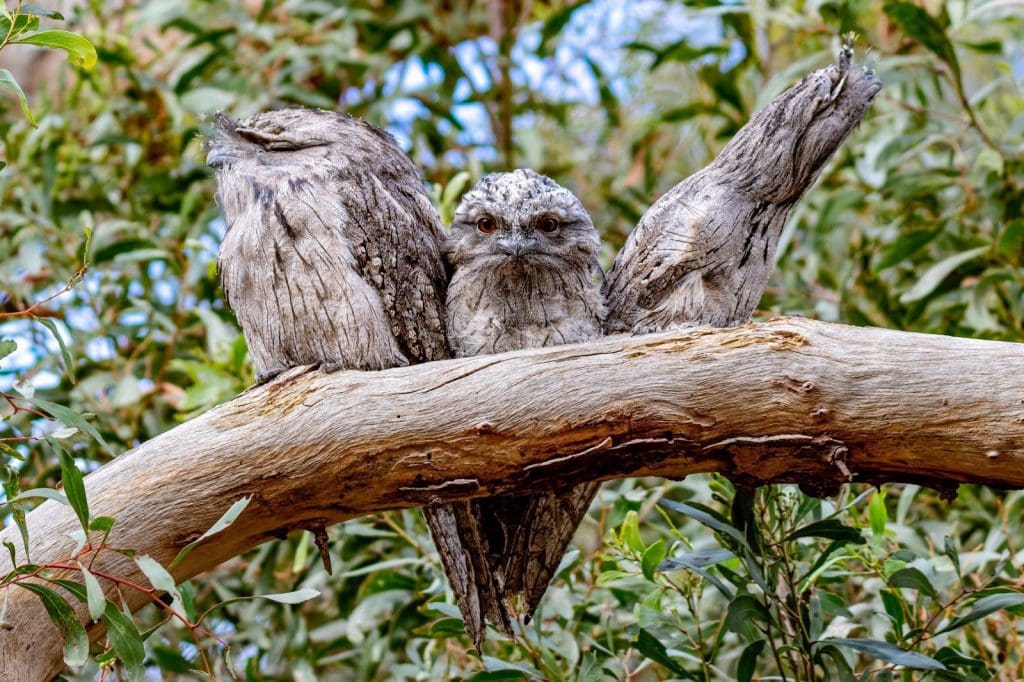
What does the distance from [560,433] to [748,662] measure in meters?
0.67

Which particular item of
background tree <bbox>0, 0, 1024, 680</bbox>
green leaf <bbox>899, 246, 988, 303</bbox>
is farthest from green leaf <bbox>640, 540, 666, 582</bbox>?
green leaf <bbox>899, 246, 988, 303</bbox>

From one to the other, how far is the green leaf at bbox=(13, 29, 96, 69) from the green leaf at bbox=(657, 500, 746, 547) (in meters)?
1.38

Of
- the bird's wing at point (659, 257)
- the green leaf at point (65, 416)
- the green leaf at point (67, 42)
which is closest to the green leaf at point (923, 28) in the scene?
the bird's wing at point (659, 257)

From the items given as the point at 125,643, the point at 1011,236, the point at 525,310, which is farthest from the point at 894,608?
the point at 125,643

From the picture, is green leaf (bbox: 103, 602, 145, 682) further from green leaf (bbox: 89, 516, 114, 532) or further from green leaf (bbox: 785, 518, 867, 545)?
green leaf (bbox: 785, 518, 867, 545)

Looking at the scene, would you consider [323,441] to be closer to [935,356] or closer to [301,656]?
[935,356]

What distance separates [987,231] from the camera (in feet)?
12.2

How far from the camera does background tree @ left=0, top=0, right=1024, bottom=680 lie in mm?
2369

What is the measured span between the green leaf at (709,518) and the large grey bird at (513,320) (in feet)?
0.66

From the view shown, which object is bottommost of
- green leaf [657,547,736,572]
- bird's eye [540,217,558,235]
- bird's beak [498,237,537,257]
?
green leaf [657,547,736,572]

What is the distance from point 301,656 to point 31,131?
2283mm

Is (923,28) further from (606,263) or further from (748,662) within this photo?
(748,662)

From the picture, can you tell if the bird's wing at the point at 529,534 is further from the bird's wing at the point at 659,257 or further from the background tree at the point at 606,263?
the bird's wing at the point at 659,257

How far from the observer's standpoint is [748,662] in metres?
2.15
